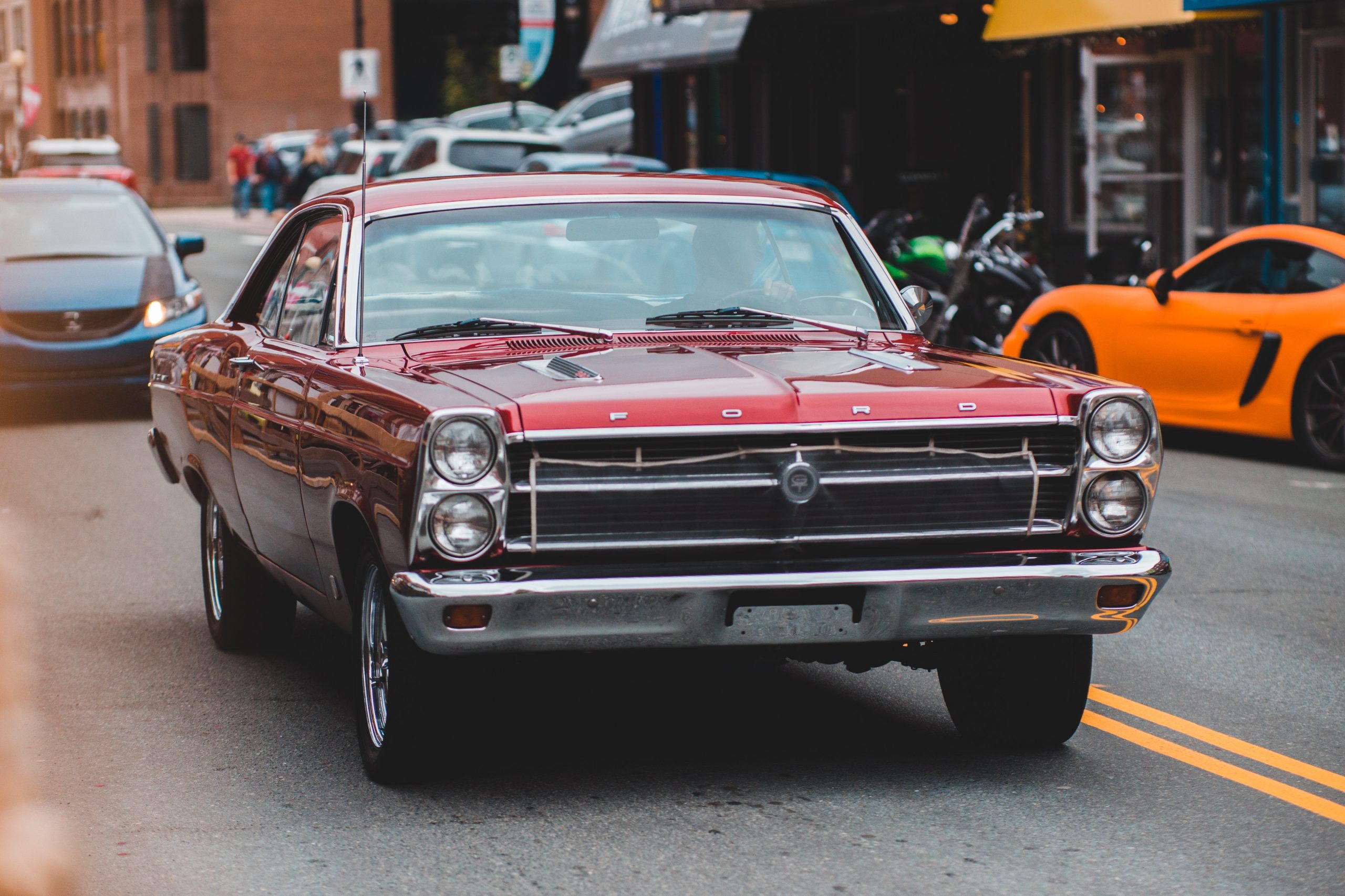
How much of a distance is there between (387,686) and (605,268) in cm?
166

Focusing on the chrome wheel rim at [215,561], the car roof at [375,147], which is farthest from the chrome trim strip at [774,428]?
the car roof at [375,147]

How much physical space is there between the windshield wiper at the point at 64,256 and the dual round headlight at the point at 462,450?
1103cm

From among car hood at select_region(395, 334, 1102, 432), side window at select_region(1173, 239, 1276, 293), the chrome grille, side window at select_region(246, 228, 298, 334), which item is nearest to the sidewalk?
side window at select_region(1173, 239, 1276, 293)

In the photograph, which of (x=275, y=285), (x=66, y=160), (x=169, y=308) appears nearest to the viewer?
(x=275, y=285)

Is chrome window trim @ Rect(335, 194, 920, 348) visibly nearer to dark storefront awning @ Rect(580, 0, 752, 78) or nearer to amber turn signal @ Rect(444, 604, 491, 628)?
amber turn signal @ Rect(444, 604, 491, 628)

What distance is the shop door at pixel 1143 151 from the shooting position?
21312mm

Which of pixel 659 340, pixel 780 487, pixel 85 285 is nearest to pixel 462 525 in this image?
pixel 780 487

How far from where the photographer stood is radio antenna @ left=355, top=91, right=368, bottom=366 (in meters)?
5.60

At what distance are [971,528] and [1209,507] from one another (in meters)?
5.69

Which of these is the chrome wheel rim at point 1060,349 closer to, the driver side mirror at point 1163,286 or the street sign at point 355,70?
the driver side mirror at point 1163,286

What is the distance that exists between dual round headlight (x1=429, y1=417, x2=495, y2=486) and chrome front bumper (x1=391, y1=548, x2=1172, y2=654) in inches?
9.1

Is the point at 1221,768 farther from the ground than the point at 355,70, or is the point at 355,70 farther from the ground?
the point at 355,70

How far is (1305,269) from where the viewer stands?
470 inches

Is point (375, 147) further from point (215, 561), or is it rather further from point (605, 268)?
point (605, 268)
